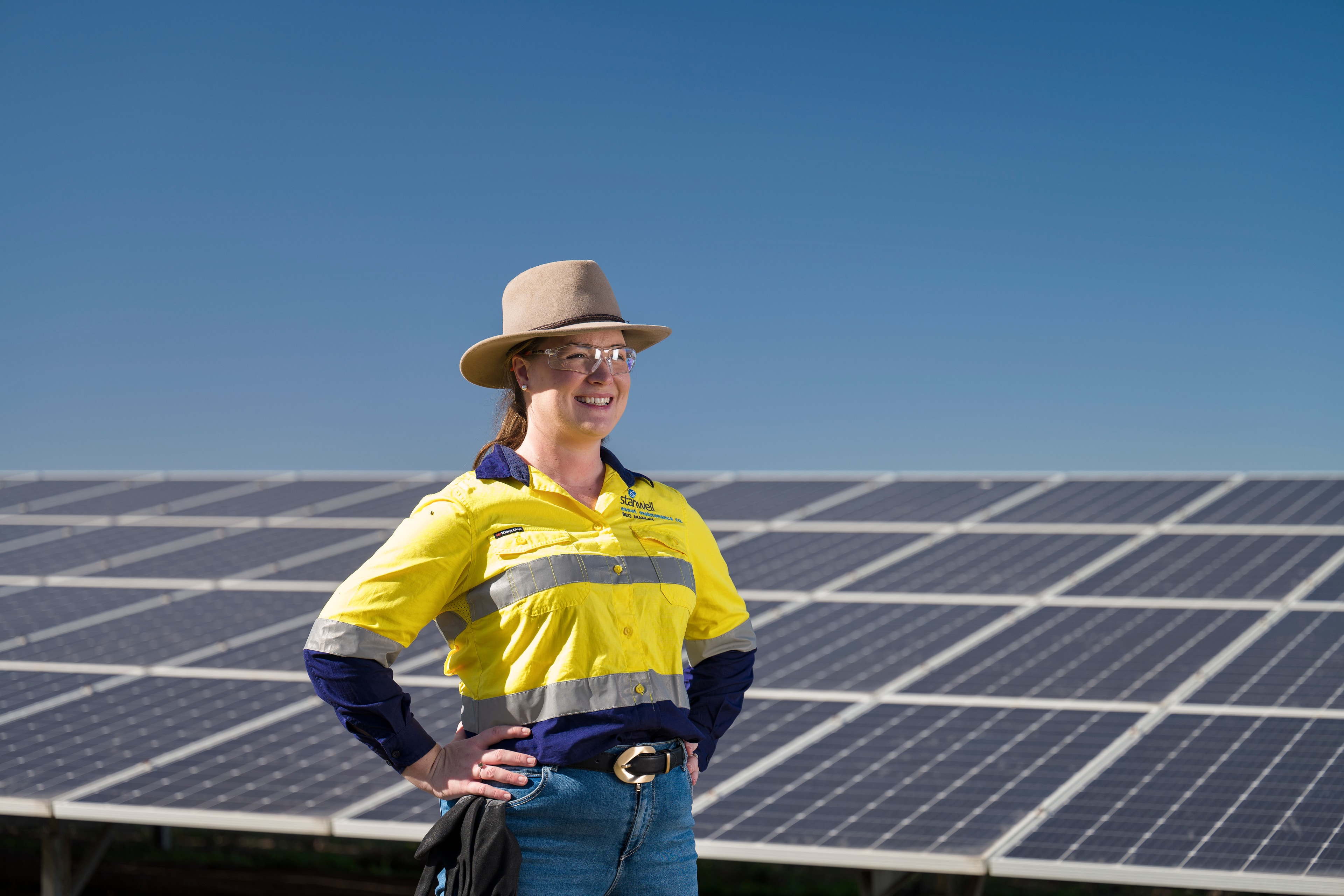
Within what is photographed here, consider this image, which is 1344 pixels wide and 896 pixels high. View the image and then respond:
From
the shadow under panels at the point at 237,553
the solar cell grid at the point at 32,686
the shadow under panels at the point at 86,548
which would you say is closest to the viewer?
the solar cell grid at the point at 32,686

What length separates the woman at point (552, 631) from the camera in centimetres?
264

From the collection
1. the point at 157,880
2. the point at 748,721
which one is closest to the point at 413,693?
the point at 748,721

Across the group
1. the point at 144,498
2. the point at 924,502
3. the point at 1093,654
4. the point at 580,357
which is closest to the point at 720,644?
the point at 580,357

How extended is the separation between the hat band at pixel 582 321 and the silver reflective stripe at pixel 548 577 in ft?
1.84

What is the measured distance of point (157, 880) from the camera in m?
10.1

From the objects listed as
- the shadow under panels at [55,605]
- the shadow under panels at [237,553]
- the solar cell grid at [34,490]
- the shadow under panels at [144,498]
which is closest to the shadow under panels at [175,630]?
the shadow under panels at [55,605]

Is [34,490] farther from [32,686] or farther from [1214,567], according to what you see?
[1214,567]

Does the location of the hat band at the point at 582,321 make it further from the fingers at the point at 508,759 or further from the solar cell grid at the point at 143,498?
the solar cell grid at the point at 143,498

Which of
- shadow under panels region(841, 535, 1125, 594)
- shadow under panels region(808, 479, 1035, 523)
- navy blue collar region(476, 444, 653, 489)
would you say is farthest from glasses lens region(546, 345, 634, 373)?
shadow under panels region(808, 479, 1035, 523)

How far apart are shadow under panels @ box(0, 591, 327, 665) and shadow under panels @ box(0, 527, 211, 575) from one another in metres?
1.55

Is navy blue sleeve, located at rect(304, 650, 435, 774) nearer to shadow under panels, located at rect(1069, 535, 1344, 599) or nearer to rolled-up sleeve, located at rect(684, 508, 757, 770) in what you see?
rolled-up sleeve, located at rect(684, 508, 757, 770)

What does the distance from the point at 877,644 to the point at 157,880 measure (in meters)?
6.72

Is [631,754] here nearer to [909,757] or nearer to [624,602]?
[624,602]

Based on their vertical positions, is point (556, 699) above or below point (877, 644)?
above
